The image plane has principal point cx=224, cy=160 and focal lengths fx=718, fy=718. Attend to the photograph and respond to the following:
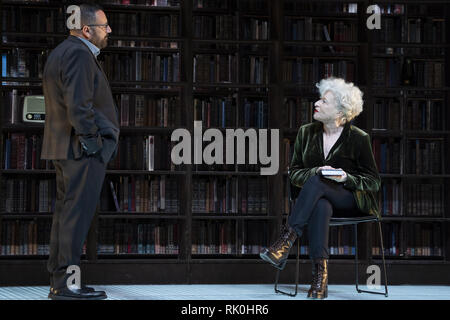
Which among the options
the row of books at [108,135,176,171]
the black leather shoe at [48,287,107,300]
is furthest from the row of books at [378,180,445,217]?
the black leather shoe at [48,287,107,300]

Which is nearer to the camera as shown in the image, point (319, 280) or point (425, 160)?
point (319, 280)

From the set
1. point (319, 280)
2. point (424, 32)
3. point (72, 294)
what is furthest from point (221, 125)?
point (72, 294)

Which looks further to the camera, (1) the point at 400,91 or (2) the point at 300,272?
(1) the point at 400,91

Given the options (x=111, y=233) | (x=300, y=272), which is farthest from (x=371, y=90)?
(x=111, y=233)

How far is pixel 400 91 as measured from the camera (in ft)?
19.2

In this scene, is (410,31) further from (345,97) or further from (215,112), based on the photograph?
(215,112)

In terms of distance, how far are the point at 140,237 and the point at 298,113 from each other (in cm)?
153

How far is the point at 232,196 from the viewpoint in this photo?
18.0ft

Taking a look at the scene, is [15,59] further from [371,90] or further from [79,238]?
[371,90]

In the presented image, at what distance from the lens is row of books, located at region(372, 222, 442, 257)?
219 inches

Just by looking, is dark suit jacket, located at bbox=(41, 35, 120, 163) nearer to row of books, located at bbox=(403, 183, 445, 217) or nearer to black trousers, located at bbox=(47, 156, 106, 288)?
black trousers, located at bbox=(47, 156, 106, 288)

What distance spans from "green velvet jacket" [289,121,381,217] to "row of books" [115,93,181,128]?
1.13 metres

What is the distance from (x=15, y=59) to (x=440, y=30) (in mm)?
3308
